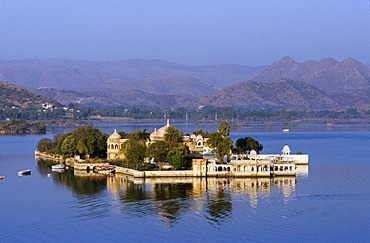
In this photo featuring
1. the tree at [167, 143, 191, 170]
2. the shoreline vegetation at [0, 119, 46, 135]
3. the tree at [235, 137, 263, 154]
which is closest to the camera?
the tree at [167, 143, 191, 170]

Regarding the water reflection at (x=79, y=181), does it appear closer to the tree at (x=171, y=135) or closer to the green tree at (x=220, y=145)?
the tree at (x=171, y=135)

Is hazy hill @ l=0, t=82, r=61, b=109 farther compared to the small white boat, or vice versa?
hazy hill @ l=0, t=82, r=61, b=109

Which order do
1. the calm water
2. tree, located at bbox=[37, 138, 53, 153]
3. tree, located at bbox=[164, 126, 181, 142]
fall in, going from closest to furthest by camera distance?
the calm water
tree, located at bbox=[164, 126, 181, 142]
tree, located at bbox=[37, 138, 53, 153]

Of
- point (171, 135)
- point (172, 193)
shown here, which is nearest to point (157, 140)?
point (171, 135)

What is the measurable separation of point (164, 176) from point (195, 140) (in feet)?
22.9

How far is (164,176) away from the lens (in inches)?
1280

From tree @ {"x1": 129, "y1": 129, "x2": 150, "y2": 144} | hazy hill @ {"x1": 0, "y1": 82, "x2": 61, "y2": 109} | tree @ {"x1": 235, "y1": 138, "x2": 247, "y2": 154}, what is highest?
hazy hill @ {"x1": 0, "y1": 82, "x2": 61, "y2": 109}

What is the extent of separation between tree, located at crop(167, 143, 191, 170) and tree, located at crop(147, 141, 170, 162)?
258 millimetres

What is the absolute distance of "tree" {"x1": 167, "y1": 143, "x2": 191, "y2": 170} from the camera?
32969mm

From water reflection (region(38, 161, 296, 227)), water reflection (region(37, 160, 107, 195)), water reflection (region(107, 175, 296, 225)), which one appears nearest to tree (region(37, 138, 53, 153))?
water reflection (region(37, 160, 107, 195))

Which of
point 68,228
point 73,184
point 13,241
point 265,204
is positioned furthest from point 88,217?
point 73,184

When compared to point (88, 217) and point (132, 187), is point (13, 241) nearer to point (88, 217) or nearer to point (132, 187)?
point (88, 217)

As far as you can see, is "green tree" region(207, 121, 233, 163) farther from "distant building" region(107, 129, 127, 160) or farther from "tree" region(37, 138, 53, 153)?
"tree" region(37, 138, 53, 153)

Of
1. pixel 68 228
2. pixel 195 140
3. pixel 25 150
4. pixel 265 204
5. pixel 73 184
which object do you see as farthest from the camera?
pixel 25 150
